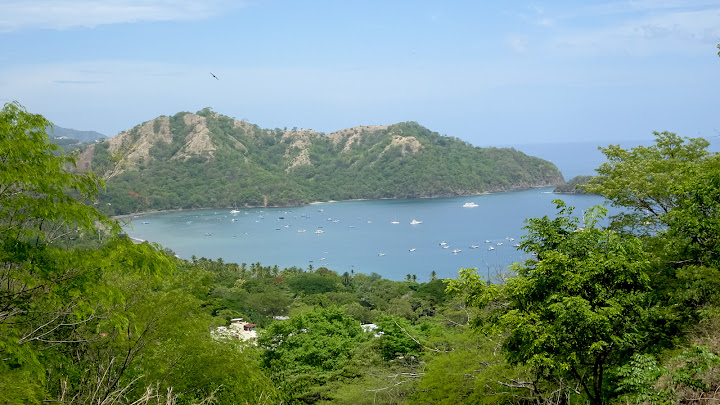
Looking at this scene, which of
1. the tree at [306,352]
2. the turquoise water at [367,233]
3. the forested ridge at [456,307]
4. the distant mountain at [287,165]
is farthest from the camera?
the distant mountain at [287,165]

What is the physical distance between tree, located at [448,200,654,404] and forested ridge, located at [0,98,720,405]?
0.8 inches

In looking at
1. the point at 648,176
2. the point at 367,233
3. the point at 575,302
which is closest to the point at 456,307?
the point at 648,176

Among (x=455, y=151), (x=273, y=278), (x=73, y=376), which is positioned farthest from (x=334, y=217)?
(x=73, y=376)

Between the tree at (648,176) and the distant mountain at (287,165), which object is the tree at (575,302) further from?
the distant mountain at (287,165)

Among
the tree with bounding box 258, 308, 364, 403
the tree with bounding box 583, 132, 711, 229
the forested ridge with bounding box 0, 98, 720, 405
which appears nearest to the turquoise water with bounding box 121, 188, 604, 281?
the tree with bounding box 258, 308, 364, 403

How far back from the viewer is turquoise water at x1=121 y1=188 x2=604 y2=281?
5934cm

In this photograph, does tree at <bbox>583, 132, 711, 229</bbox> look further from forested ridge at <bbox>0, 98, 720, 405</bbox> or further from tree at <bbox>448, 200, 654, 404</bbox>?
tree at <bbox>448, 200, 654, 404</bbox>

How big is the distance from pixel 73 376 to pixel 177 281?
4.00 meters

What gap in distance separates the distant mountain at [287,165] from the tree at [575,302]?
92700 mm

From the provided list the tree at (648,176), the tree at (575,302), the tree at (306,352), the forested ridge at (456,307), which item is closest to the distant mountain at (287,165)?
the tree at (306,352)

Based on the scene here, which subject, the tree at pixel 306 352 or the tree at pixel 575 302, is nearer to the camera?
the tree at pixel 575 302

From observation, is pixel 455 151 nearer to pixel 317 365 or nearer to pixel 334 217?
pixel 334 217

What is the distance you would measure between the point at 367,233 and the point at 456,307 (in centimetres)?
6356

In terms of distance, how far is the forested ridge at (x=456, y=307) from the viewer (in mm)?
3607
